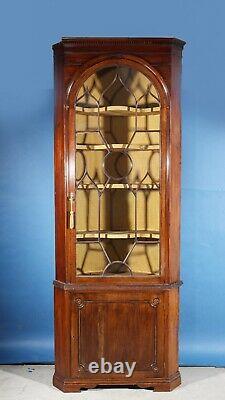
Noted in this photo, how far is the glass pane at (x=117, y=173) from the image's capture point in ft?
10.7

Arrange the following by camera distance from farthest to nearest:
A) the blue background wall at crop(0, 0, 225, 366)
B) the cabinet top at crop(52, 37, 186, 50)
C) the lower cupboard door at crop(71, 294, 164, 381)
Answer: the blue background wall at crop(0, 0, 225, 366) → the lower cupboard door at crop(71, 294, 164, 381) → the cabinet top at crop(52, 37, 186, 50)

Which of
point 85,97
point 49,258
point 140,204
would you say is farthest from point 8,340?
point 85,97

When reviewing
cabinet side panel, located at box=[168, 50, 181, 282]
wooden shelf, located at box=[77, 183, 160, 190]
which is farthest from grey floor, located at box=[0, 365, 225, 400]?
wooden shelf, located at box=[77, 183, 160, 190]

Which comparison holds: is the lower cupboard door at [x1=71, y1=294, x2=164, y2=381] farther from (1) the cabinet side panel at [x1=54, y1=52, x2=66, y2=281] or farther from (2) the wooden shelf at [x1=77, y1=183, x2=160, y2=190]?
(2) the wooden shelf at [x1=77, y1=183, x2=160, y2=190]

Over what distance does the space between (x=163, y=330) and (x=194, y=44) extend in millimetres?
1741

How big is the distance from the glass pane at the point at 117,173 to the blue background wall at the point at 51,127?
493 millimetres

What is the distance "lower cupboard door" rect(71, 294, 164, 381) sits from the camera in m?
3.25

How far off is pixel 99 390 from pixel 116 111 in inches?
60.5

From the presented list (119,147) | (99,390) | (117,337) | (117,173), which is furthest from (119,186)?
(99,390)

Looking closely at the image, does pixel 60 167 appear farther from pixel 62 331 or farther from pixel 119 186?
pixel 62 331

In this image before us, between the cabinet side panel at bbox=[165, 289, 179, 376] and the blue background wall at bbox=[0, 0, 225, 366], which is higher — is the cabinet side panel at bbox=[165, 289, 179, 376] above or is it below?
below

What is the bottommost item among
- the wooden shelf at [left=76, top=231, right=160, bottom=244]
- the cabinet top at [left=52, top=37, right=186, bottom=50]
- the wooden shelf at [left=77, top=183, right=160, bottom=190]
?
the wooden shelf at [left=76, top=231, right=160, bottom=244]

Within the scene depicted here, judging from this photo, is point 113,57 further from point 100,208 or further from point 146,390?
point 146,390

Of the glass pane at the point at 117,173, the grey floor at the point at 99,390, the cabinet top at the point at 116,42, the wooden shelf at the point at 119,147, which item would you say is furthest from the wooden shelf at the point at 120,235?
the cabinet top at the point at 116,42
